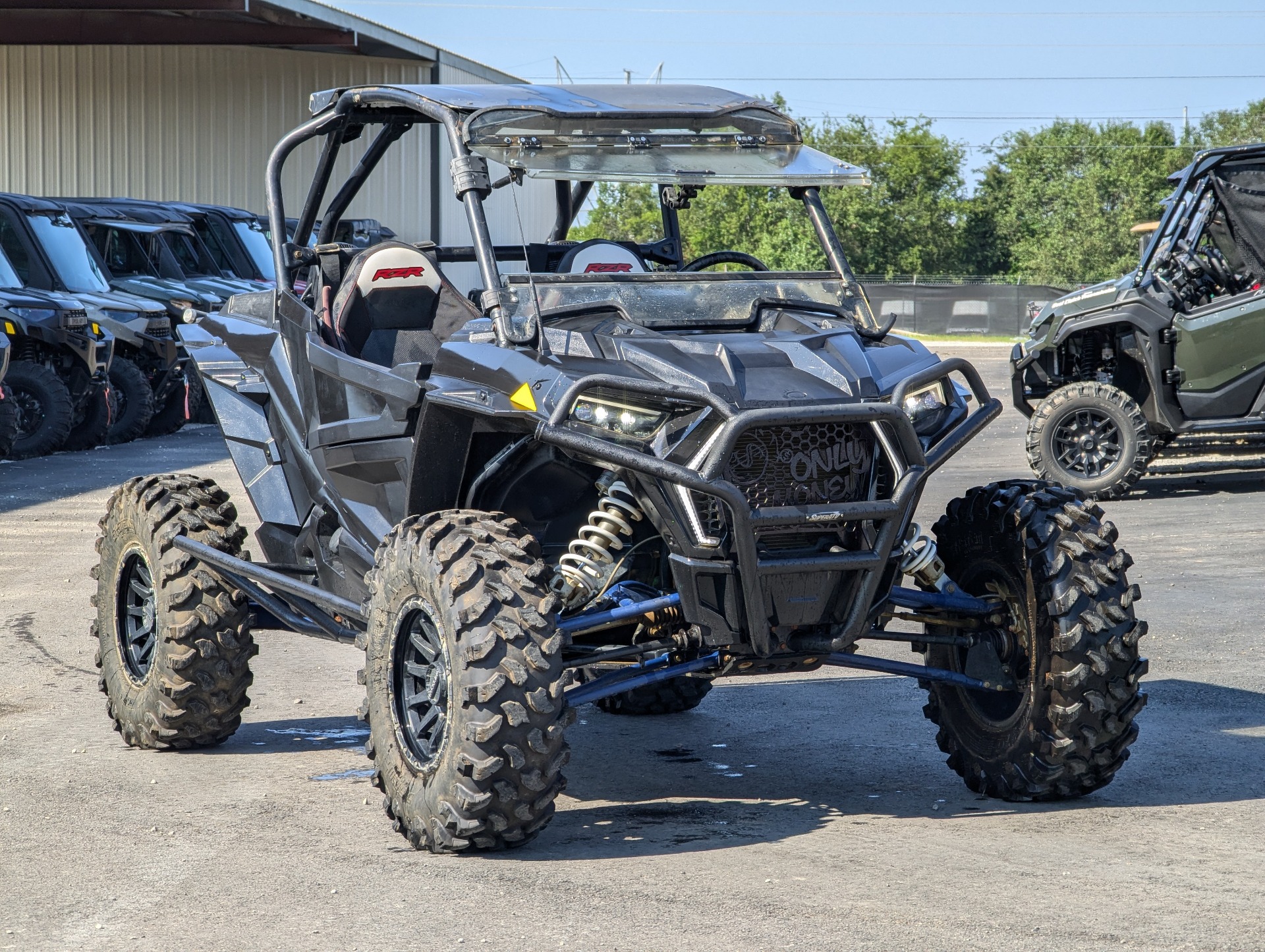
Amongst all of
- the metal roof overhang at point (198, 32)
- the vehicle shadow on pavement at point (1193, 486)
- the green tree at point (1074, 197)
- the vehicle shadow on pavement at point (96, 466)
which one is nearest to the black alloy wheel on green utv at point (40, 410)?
the vehicle shadow on pavement at point (96, 466)

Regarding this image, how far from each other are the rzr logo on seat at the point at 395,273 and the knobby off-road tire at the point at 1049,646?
6.98ft

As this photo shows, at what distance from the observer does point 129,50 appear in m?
38.2

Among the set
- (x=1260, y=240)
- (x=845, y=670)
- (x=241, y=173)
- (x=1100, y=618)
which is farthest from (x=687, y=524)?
(x=241, y=173)

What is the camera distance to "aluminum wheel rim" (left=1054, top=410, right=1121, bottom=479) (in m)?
13.9

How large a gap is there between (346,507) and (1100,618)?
8.16ft

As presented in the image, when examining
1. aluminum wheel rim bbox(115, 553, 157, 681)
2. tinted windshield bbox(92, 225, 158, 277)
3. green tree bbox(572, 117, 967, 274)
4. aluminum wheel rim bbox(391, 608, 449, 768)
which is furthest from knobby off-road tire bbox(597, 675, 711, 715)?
green tree bbox(572, 117, 967, 274)

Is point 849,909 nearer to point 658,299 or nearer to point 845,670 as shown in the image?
point 658,299

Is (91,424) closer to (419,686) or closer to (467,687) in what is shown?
(419,686)

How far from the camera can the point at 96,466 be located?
54.0ft

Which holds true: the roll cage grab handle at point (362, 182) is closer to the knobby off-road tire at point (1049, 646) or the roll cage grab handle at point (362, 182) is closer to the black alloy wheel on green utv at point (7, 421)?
the knobby off-road tire at point (1049, 646)

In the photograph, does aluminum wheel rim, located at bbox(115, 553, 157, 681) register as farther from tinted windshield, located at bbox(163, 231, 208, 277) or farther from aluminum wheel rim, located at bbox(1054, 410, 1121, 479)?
tinted windshield, located at bbox(163, 231, 208, 277)

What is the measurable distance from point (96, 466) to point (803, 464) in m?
12.9

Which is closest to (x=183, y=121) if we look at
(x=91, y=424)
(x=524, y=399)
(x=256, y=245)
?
(x=256, y=245)

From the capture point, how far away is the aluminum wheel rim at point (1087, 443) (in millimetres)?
13875
